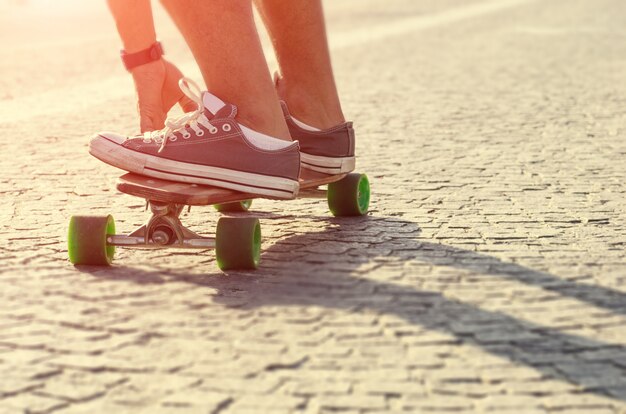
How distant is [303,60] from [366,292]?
50.1 inches

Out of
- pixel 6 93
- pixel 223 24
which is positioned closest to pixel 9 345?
pixel 223 24

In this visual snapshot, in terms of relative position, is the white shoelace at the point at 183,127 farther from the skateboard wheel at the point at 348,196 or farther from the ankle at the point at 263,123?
the skateboard wheel at the point at 348,196

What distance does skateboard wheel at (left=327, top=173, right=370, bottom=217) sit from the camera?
179 inches

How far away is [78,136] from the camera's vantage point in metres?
6.89

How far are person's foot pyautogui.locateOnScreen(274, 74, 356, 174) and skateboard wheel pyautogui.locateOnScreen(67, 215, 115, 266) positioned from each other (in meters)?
0.80

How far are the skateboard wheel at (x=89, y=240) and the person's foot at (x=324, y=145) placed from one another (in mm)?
804

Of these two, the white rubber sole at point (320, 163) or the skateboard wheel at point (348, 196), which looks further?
the skateboard wheel at point (348, 196)

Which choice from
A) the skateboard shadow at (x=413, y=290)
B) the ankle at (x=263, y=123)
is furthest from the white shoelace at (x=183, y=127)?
the skateboard shadow at (x=413, y=290)

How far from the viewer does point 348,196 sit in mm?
4555

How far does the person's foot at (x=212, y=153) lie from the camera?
388 cm

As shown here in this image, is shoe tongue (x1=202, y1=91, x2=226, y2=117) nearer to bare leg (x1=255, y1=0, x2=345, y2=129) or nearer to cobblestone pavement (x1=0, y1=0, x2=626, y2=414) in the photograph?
cobblestone pavement (x1=0, y1=0, x2=626, y2=414)

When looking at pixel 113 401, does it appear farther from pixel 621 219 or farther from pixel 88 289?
pixel 621 219

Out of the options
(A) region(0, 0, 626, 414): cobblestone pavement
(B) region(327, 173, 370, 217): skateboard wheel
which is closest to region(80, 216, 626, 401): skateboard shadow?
(A) region(0, 0, 626, 414): cobblestone pavement

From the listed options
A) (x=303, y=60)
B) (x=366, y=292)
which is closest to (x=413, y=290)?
(x=366, y=292)
